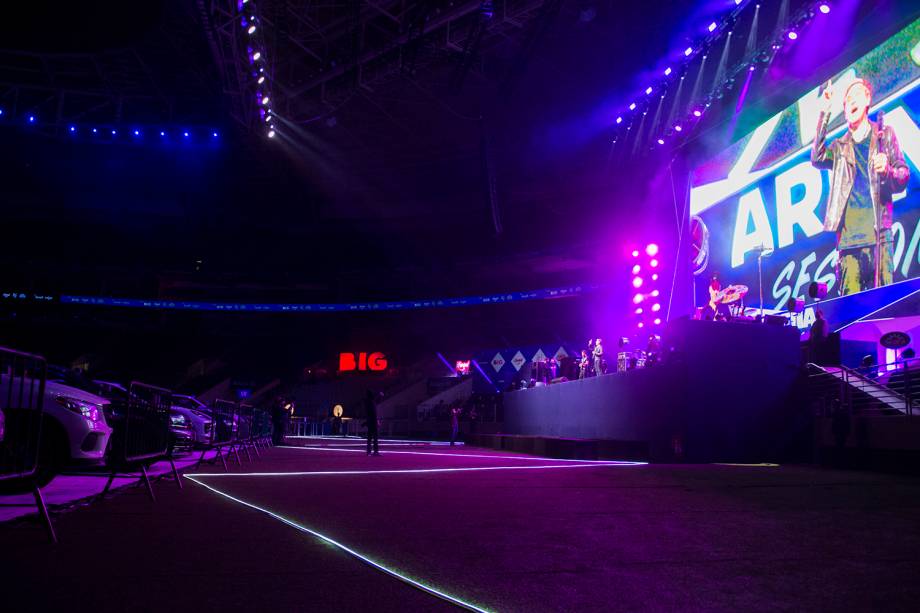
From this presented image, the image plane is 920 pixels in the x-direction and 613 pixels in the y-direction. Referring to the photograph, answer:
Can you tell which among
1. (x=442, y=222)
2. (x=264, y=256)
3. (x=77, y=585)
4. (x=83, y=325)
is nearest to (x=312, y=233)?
(x=264, y=256)

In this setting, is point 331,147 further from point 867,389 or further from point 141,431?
point 141,431

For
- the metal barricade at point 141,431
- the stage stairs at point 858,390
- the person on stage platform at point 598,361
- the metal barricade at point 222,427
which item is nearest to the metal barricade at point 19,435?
the metal barricade at point 141,431

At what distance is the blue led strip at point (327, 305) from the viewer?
121 feet

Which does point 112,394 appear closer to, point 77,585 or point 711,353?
point 77,585

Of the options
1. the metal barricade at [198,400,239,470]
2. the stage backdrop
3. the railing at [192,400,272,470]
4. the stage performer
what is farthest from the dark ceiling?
the railing at [192,400,272,470]

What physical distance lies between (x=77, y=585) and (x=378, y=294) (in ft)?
129

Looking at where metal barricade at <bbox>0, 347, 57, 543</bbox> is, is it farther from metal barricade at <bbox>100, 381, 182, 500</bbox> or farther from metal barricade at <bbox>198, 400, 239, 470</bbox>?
metal barricade at <bbox>198, 400, 239, 470</bbox>

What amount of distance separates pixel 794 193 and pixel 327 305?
29.9 meters

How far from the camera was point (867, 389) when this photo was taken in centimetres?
1247

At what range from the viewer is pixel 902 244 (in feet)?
39.1

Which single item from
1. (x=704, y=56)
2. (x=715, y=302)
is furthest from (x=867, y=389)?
(x=704, y=56)

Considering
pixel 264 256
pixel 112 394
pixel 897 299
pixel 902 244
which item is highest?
pixel 264 256

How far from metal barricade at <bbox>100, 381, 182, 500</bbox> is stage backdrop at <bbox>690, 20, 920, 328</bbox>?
39.6 ft

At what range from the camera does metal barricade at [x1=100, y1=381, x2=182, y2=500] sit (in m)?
6.07
